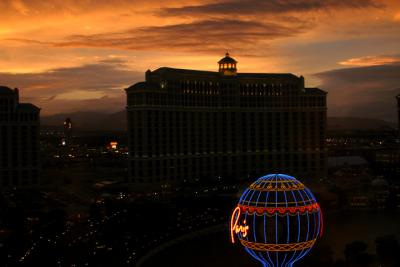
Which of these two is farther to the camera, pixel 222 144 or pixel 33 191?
pixel 222 144

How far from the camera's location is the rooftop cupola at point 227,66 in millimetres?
80125

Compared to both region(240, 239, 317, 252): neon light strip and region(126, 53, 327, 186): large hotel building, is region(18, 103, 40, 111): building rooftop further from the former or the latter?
region(240, 239, 317, 252): neon light strip

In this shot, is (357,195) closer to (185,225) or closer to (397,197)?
(397,197)

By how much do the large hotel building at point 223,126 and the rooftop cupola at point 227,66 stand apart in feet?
0.42

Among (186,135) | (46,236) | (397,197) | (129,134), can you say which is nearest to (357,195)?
(397,197)

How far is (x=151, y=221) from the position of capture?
55250mm

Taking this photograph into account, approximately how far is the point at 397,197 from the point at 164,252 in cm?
3460

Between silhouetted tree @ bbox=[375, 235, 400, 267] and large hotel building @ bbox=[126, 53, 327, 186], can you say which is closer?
silhouetted tree @ bbox=[375, 235, 400, 267]

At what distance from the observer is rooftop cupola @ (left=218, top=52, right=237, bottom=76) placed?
3155 inches

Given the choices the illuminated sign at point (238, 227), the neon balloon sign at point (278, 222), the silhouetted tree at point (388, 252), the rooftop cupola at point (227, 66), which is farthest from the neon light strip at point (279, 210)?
the rooftop cupola at point (227, 66)

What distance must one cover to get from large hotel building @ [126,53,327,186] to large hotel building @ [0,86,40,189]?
42.3ft

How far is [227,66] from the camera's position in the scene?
263 ft

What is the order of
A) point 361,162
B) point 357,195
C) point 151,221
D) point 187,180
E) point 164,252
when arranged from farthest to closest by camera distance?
point 361,162, point 187,180, point 357,195, point 151,221, point 164,252

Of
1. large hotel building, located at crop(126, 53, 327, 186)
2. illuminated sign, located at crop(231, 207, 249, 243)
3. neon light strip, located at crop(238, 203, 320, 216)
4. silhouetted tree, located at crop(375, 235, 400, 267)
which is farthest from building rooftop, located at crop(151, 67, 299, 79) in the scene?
neon light strip, located at crop(238, 203, 320, 216)
